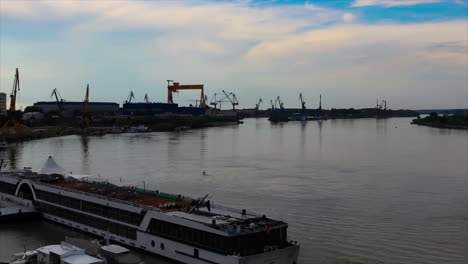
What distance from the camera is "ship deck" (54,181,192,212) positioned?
11523 millimetres

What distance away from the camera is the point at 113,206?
12.1 meters

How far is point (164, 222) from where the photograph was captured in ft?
34.2

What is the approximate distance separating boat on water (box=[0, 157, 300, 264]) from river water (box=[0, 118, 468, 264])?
→ 0.55 meters

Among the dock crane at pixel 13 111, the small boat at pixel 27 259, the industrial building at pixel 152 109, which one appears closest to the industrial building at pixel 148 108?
the industrial building at pixel 152 109

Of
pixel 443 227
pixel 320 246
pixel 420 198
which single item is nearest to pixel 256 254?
pixel 320 246

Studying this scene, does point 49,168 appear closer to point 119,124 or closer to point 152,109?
point 119,124

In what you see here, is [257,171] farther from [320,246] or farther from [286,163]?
[320,246]

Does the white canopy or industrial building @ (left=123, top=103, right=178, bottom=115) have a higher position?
industrial building @ (left=123, top=103, right=178, bottom=115)

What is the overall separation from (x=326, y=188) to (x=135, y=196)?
9.22 m

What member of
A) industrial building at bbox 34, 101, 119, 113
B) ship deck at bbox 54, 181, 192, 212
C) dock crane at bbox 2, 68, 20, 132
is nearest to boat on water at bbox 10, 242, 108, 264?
ship deck at bbox 54, 181, 192, 212

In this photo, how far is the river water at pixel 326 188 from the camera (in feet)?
39.6

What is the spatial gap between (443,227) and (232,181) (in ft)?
33.1

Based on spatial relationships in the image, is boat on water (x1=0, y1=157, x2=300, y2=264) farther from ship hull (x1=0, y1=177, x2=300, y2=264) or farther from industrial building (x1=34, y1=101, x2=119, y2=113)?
industrial building (x1=34, y1=101, x2=119, y2=113)

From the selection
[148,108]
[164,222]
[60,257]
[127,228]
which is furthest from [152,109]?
[60,257]
